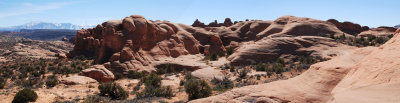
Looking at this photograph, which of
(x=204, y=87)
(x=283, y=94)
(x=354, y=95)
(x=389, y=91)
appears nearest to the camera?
(x=389, y=91)

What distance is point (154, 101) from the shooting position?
14.1 metres

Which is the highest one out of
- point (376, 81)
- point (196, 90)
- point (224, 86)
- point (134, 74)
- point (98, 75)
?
point (376, 81)

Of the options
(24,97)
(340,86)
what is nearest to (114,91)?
(24,97)

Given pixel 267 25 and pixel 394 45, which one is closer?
pixel 394 45

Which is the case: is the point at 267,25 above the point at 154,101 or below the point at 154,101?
above

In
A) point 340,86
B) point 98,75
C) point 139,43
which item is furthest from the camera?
point 139,43

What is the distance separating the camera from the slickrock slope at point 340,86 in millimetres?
4812

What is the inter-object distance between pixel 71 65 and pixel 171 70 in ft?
52.4

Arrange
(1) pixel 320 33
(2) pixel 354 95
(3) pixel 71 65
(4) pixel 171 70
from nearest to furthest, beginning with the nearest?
(2) pixel 354 95, (4) pixel 171 70, (3) pixel 71 65, (1) pixel 320 33

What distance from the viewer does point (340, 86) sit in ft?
21.6

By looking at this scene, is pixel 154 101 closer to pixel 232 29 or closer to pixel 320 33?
pixel 320 33

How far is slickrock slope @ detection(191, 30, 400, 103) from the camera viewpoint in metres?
4.81

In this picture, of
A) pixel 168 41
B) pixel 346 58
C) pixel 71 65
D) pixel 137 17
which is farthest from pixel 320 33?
pixel 71 65

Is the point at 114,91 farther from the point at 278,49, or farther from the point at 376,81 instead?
the point at 278,49
